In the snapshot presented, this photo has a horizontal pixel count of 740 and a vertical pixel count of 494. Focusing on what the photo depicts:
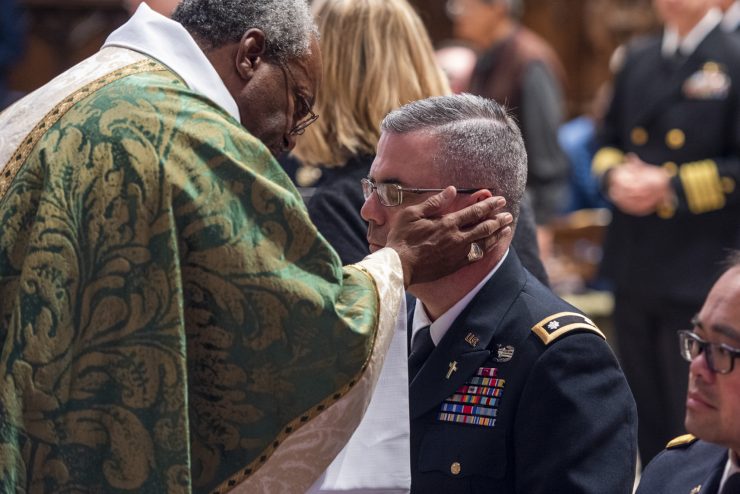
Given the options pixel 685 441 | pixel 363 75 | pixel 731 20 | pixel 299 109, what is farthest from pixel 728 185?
pixel 299 109

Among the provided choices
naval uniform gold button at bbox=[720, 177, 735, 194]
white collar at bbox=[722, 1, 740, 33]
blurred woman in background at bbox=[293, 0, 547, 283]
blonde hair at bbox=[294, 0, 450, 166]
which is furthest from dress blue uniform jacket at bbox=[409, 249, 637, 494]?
white collar at bbox=[722, 1, 740, 33]

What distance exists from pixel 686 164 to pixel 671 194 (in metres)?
0.12

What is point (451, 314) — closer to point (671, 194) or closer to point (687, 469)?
point (687, 469)

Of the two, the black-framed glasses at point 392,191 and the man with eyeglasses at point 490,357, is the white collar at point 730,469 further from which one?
the black-framed glasses at point 392,191

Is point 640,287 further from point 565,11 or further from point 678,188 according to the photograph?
point 565,11

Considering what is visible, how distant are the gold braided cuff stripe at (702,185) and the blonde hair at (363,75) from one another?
170 centimetres

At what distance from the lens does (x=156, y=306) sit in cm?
212

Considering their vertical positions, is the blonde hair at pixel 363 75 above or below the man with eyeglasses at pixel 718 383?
above

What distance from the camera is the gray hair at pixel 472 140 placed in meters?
2.60

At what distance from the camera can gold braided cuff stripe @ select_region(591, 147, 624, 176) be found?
17.1 ft

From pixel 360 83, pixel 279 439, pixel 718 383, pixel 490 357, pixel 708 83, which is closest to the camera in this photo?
pixel 279 439

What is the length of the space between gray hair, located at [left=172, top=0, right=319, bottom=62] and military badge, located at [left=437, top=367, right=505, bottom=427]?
679 millimetres

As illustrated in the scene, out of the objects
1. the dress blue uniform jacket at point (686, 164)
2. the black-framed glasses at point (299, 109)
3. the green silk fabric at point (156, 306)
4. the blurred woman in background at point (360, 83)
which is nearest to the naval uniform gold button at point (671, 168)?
the dress blue uniform jacket at point (686, 164)

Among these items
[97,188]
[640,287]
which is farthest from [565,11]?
[97,188]
